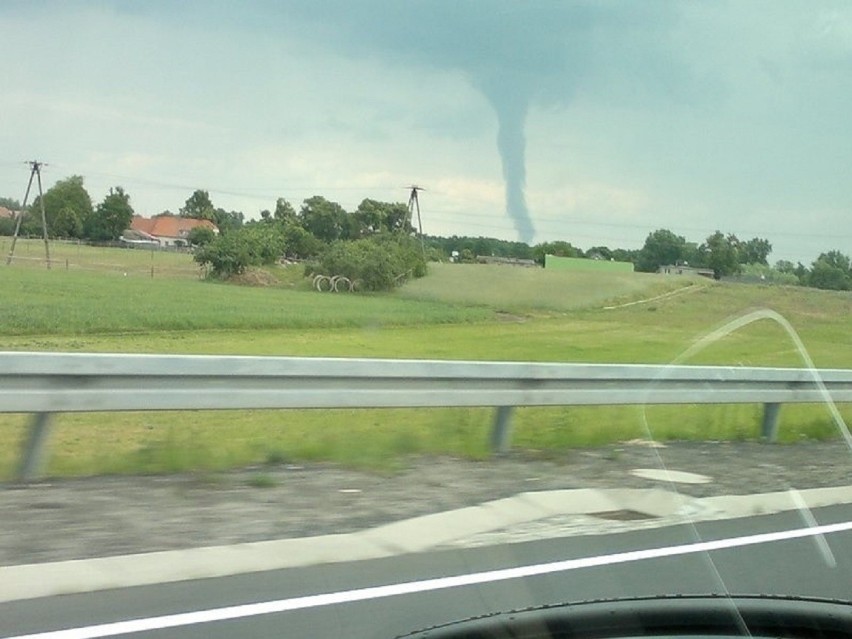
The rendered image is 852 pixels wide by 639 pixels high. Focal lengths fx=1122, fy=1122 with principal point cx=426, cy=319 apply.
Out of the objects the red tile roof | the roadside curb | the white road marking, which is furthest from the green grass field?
the white road marking

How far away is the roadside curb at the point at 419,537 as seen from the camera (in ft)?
20.7

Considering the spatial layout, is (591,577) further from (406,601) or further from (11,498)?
(11,498)

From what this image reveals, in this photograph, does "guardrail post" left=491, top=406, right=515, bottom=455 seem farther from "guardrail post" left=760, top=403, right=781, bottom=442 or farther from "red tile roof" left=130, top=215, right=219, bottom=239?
"guardrail post" left=760, top=403, right=781, bottom=442

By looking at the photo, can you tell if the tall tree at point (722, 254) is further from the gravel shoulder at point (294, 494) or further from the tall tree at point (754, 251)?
the gravel shoulder at point (294, 494)

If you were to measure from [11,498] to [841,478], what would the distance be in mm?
7993

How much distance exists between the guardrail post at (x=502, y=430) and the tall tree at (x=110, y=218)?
13.1ft

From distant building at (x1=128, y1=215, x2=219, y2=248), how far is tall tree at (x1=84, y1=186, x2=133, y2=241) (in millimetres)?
207

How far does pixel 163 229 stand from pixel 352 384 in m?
2.53

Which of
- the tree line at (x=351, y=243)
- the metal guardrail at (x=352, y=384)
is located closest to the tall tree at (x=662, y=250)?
the tree line at (x=351, y=243)

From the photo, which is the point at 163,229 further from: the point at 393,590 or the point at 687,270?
the point at 687,270

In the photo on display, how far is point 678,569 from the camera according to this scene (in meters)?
7.29

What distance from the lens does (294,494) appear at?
872 centimetres

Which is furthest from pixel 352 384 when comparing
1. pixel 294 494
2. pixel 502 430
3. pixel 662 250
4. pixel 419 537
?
pixel 662 250

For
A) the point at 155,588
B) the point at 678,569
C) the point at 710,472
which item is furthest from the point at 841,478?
the point at 155,588
